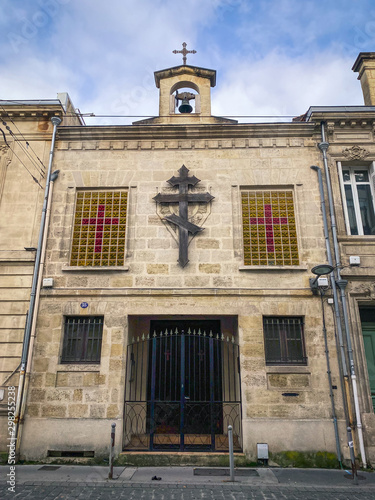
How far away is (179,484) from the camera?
22.4 feet

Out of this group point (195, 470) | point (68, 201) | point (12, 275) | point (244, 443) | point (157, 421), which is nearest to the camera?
point (195, 470)

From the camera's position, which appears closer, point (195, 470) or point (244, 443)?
point (195, 470)

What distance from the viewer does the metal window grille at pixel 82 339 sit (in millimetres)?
9234

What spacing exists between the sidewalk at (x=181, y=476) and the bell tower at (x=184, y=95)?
9658mm

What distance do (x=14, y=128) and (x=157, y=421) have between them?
9.64 m

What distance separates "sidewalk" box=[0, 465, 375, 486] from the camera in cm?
694

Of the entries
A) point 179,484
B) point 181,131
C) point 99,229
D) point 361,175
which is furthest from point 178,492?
point 361,175

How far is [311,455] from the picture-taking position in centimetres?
817

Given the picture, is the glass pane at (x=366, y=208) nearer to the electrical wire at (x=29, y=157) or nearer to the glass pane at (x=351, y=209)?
the glass pane at (x=351, y=209)

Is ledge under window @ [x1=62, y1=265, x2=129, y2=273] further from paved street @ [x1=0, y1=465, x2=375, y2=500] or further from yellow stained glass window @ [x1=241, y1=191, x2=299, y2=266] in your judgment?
paved street @ [x1=0, y1=465, x2=375, y2=500]

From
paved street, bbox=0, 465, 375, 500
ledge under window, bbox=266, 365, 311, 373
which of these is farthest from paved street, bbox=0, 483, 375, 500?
ledge under window, bbox=266, 365, 311, 373

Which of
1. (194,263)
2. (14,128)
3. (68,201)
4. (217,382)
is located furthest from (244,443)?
(14,128)

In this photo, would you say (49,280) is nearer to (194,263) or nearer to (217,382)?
(194,263)

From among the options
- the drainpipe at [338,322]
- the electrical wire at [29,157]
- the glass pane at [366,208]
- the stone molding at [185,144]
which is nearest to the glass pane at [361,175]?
the glass pane at [366,208]
